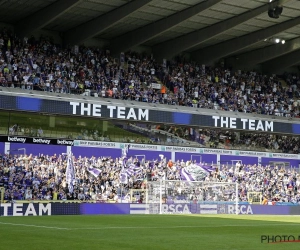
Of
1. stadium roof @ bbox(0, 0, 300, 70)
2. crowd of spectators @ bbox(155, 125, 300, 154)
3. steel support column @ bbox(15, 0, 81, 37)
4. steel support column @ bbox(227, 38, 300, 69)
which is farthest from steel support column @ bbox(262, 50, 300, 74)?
steel support column @ bbox(15, 0, 81, 37)

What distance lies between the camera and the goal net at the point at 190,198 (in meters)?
37.9

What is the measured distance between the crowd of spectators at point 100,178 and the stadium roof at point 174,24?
9899mm

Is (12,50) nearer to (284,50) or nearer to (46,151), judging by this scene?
(46,151)

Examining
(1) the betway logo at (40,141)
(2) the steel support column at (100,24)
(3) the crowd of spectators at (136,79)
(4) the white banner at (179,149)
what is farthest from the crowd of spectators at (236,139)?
(1) the betway logo at (40,141)

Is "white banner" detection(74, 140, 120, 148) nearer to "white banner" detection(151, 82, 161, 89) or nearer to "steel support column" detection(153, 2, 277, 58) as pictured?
"white banner" detection(151, 82, 161, 89)

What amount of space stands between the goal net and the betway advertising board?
608 centimetres

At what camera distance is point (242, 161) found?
51031 mm

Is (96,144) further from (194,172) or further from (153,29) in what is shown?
(153,29)

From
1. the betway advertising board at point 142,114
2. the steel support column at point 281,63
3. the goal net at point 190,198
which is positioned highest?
the steel support column at point 281,63

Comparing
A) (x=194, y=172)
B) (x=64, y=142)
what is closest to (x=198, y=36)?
(x=194, y=172)

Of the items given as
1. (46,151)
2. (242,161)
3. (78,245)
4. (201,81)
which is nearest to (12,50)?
(46,151)

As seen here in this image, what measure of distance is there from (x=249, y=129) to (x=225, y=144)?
7.83 ft

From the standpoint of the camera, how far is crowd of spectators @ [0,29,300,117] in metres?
42.2

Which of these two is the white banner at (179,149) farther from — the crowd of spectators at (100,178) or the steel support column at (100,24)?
the steel support column at (100,24)
